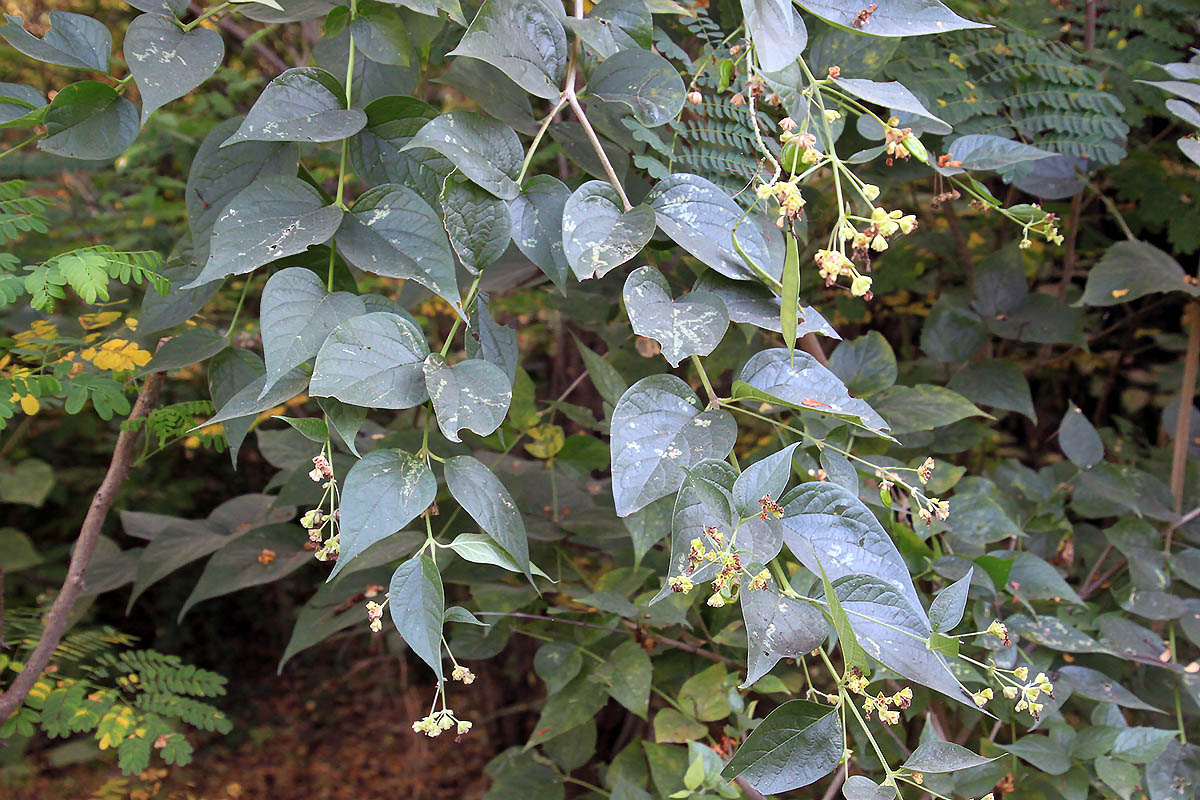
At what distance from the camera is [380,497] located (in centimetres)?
58

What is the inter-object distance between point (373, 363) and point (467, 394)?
7cm

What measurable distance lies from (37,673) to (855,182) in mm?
1074

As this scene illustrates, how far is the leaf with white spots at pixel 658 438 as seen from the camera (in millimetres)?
582

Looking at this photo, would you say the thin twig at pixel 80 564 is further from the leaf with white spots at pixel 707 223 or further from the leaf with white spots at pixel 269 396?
the leaf with white spots at pixel 707 223

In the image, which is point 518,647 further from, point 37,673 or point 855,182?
point 855,182

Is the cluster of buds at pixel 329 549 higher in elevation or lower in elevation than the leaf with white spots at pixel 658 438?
lower

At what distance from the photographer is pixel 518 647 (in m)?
1.80

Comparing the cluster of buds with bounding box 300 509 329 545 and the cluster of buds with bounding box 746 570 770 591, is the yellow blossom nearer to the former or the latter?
the cluster of buds with bounding box 300 509 329 545

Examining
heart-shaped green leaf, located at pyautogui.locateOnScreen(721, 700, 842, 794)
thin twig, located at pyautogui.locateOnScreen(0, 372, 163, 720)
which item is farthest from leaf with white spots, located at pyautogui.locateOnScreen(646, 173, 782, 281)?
thin twig, located at pyautogui.locateOnScreen(0, 372, 163, 720)

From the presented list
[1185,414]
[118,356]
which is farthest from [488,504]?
[1185,414]

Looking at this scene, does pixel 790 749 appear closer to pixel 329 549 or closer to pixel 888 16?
pixel 329 549

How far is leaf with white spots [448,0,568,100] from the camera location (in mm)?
630

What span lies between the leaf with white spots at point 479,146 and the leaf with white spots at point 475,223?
0.01m

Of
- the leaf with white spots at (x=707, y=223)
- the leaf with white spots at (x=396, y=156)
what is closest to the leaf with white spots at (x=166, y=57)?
the leaf with white spots at (x=396, y=156)
